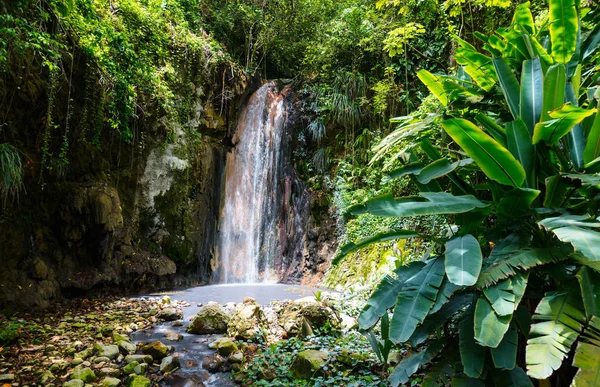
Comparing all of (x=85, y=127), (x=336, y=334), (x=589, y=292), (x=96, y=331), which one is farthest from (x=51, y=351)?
(x=589, y=292)

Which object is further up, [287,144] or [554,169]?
[287,144]

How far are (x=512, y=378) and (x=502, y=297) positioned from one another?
44 centimetres

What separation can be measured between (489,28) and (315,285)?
6.84 metres

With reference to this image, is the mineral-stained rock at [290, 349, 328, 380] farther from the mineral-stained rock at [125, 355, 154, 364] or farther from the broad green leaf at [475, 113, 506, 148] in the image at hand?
the broad green leaf at [475, 113, 506, 148]

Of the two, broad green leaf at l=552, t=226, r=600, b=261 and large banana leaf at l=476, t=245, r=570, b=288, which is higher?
→ broad green leaf at l=552, t=226, r=600, b=261

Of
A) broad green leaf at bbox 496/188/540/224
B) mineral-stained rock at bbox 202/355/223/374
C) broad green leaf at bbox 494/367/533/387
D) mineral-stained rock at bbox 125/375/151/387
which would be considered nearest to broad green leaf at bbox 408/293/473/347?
broad green leaf at bbox 494/367/533/387

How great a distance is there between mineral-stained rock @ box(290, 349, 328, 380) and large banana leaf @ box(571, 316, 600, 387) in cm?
191

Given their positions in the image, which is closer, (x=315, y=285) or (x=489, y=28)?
(x=489, y=28)

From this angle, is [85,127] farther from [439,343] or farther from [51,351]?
[439,343]

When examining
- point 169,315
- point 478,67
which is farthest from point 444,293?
point 169,315

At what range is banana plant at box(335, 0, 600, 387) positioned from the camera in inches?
62.1

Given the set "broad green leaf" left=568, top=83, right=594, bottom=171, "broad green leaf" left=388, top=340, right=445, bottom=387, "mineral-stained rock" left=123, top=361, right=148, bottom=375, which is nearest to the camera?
"broad green leaf" left=388, top=340, right=445, bottom=387

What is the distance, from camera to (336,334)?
3.88m

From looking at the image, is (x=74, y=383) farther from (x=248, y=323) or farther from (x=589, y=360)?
(x=589, y=360)
